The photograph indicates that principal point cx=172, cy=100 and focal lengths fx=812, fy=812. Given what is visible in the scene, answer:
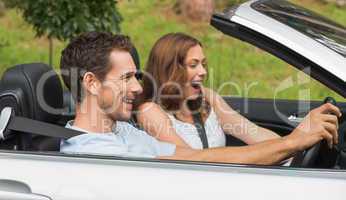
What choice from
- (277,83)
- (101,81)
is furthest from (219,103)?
(277,83)

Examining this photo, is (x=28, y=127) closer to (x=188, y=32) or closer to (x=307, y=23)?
(x=307, y=23)

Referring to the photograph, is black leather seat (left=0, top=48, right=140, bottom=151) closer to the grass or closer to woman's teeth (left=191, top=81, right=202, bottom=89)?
woman's teeth (left=191, top=81, right=202, bottom=89)

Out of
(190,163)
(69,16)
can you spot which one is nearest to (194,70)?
(190,163)

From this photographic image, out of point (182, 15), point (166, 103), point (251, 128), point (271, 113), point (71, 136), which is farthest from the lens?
point (182, 15)

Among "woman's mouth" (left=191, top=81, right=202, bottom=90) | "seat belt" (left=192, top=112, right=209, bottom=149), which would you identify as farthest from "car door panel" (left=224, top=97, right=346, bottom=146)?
"woman's mouth" (left=191, top=81, right=202, bottom=90)

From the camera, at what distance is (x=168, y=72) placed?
355 centimetres

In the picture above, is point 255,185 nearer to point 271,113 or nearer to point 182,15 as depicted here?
point 271,113

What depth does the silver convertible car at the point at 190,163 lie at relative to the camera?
2488 mm

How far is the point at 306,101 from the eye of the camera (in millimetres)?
4301

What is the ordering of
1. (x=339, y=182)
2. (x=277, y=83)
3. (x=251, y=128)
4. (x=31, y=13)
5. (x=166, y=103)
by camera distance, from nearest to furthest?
(x=339, y=182)
(x=166, y=103)
(x=251, y=128)
(x=31, y=13)
(x=277, y=83)

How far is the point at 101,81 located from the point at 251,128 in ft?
3.58

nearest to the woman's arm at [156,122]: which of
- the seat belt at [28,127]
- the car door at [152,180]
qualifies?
the seat belt at [28,127]

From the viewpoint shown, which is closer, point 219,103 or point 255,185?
point 255,185

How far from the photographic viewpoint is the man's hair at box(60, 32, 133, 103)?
3053 millimetres
